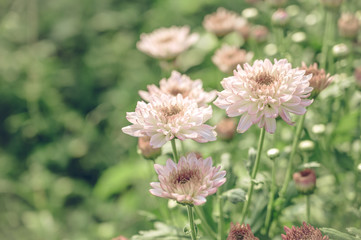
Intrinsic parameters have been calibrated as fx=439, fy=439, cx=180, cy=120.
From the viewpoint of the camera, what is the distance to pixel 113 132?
2.51 m

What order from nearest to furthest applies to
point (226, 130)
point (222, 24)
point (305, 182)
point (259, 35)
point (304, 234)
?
point (304, 234) < point (305, 182) < point (226, 130) < point (259, 35) < point (222, 24)

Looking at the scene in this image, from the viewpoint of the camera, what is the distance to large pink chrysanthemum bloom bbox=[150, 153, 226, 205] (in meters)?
0.86

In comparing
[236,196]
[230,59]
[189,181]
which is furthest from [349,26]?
[189,181]

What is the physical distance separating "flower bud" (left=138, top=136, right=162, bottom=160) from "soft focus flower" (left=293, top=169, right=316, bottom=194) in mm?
371

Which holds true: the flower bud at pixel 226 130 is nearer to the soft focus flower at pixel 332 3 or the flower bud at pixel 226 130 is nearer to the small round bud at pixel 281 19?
the small round bud at pixel 281 19

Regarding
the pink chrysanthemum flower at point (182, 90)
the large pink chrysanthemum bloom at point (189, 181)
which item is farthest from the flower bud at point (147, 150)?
the large pink chrysanthemum bloom at point (189, 181)

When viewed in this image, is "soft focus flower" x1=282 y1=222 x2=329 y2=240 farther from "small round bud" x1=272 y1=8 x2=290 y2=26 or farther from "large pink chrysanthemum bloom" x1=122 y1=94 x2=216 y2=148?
"small round bud" x1=272 y1=8 x2=290 y2=26

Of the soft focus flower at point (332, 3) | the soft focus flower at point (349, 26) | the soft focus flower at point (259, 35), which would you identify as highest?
the soft focus flower at point (259, 35)

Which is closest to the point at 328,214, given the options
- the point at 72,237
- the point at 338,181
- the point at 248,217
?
the point at 338,181

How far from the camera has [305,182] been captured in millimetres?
→ 1115

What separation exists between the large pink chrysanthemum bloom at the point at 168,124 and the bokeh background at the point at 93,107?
0.48 metres

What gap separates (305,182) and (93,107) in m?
1.85

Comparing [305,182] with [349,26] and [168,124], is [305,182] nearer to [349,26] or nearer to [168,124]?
[168,124]

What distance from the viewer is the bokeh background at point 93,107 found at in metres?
1.64
